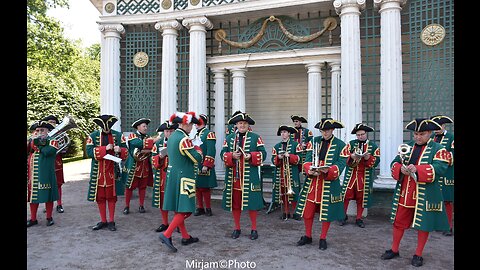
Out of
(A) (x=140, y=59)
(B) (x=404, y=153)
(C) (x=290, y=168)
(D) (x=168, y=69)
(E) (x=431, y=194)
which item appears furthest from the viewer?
(A) (x=140, y=59)

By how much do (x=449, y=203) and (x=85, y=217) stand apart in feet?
24.5

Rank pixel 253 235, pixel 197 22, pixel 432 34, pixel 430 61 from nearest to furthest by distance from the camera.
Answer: pixel 253 235
pixel 432 34
pixel 430 61
pixel 197 22

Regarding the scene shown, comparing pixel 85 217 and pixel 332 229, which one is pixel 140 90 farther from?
pixel 332 229

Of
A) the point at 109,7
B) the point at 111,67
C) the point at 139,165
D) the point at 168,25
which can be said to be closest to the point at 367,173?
the point at 139,165

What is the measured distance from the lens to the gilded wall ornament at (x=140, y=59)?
10523 millimetres

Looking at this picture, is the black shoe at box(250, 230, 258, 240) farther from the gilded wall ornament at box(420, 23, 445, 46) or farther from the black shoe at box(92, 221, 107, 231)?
the gilded wall ornament at box(420, 23, 445, 46)

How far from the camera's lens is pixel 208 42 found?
416 inches

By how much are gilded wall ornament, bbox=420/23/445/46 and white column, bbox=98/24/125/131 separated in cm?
824

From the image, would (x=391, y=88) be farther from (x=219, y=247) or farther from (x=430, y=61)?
(x=219, y=247)

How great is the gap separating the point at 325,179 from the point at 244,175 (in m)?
1.43

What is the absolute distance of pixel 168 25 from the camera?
9875 mm

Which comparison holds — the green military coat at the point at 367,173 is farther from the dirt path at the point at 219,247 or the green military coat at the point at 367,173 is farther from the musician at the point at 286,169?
the musician at the point at 286,169

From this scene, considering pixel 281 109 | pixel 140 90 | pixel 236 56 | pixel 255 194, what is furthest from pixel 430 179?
pixel 140 90
